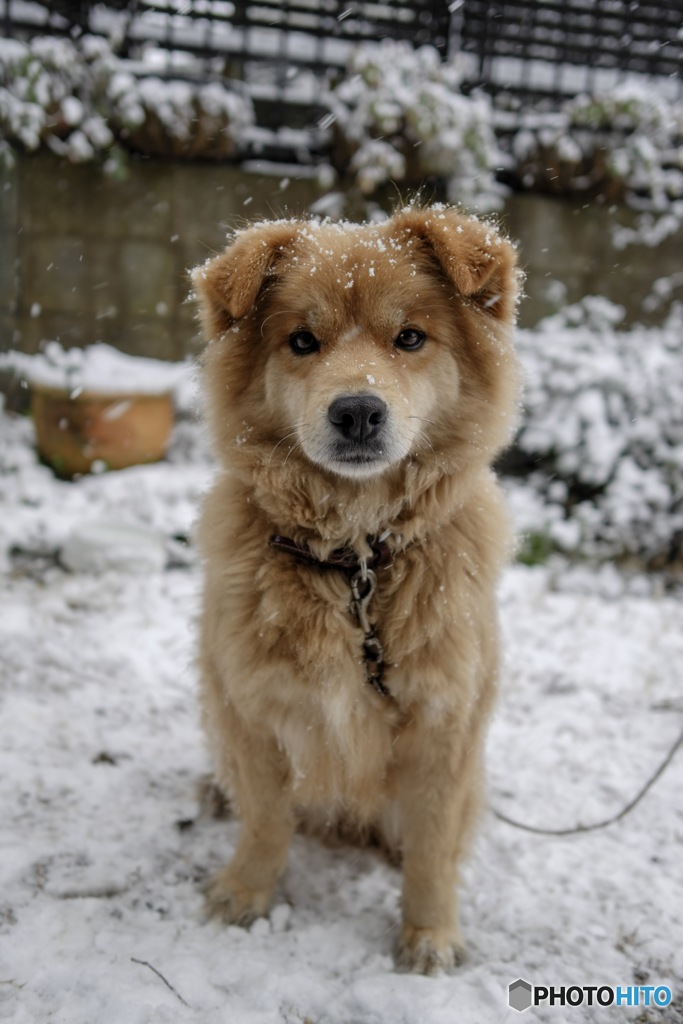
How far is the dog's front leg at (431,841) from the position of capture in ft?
6.93

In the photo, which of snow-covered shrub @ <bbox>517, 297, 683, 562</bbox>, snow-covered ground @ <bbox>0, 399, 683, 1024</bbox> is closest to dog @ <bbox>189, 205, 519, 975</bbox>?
snow-covered ground @ <bbox>0, 399, 683, 1024</bbox>

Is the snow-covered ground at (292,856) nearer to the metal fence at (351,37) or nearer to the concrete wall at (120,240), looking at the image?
the concrete wall at (120,240)

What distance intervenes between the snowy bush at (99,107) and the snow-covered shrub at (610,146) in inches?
96.0

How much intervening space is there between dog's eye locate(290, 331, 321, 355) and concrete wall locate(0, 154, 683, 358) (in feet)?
13.6

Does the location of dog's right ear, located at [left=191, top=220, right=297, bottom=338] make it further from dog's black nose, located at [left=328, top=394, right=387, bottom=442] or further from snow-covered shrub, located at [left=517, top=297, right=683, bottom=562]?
snow-covered shrub, located at [left=517, top=297, right=683, bottom=562]

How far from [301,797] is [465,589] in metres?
0.80

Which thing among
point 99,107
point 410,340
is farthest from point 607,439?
point 99,107

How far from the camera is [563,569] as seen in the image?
5086 millimetres

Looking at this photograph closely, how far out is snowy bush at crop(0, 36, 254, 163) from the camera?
539cm

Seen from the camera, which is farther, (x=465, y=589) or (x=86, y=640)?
(x=86, y=640)

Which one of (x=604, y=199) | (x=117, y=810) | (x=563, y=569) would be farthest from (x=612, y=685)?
(x=604, y=199)

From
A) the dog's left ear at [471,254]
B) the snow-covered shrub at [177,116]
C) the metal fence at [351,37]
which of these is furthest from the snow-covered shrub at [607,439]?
the dog's left ear at [471,254]

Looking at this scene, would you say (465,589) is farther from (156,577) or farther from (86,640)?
(156,577)

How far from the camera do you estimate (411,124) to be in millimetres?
5828
